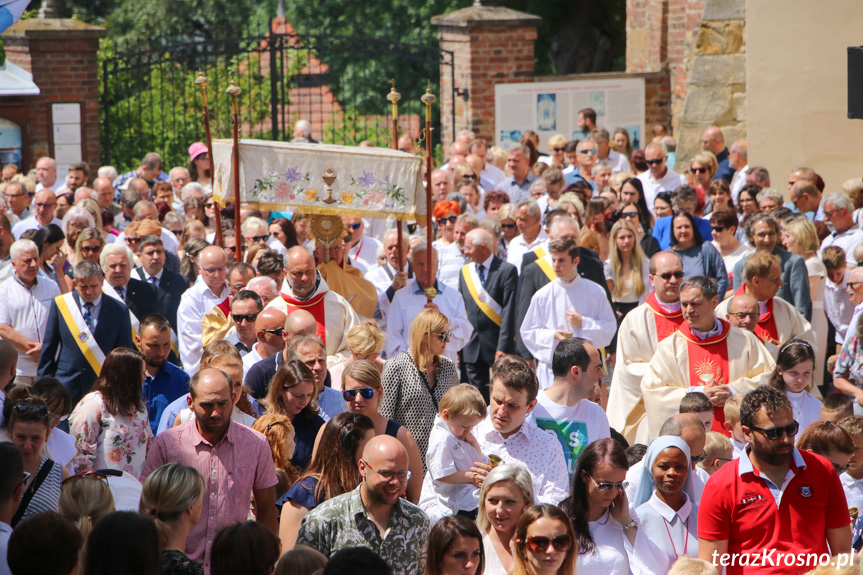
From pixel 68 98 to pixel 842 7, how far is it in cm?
1083

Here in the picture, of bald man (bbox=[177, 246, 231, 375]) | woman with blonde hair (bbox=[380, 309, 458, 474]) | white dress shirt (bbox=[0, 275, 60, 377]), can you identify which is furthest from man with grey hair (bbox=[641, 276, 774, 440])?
white dress shirt (bbox=[0, 275, 60, 377])

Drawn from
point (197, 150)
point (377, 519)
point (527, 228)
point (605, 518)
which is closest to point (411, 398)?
point (605, 518)

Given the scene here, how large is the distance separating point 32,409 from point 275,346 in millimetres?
2265

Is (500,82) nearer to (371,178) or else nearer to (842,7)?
(842,7)

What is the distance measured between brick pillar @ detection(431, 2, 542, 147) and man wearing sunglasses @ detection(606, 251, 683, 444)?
35.8 feet

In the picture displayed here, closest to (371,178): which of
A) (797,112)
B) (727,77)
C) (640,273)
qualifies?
(640,273)

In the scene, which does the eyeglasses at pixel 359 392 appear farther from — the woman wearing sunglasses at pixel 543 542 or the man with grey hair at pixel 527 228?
the man with grey hair at pixel 527 228

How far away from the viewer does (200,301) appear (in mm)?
8789

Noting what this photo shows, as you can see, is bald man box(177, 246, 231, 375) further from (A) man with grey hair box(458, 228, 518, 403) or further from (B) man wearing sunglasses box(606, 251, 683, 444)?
(B) man wearing sunglasses box(606, 251, 683, 444)

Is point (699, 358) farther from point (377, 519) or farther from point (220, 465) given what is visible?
point (220, 465)

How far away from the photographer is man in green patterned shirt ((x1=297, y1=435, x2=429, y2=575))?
4.91m

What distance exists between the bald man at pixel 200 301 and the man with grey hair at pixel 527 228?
275 centimetres

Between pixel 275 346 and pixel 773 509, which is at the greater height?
pixel 275 346

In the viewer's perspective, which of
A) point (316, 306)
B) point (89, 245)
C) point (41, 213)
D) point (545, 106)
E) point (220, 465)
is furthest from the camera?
point (545, 106)
